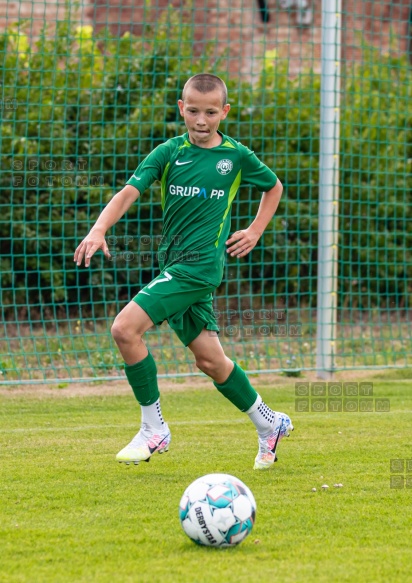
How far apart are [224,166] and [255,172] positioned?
0.78 feet

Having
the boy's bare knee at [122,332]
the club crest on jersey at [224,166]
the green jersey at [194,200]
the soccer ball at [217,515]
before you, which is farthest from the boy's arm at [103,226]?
the soccer ball at [217,515]

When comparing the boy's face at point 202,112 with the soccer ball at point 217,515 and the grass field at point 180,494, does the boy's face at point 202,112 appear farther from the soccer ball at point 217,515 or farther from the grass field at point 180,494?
the soccer ball at point 217,515

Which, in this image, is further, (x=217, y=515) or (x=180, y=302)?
(x=180, y=302)

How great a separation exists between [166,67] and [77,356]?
111 inches

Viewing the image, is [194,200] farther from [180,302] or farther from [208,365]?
[208,365]

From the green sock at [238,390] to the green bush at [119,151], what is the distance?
365 centimetres

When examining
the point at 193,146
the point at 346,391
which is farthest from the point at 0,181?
the point at 193,146

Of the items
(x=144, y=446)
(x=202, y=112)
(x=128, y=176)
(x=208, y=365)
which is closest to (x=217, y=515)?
(x=144, y=446)

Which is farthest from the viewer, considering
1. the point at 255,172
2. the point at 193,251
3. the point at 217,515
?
the point at 255,172

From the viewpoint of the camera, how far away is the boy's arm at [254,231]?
505 cm

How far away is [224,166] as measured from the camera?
5133 millimetres

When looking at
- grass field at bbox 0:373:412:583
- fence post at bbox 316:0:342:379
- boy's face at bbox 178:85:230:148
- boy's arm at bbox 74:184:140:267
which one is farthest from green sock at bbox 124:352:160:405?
fence post at bbox 316:0:342:379

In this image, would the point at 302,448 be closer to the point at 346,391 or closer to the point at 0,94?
the point at 346,391

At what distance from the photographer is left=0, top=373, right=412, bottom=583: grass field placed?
3428 mm
